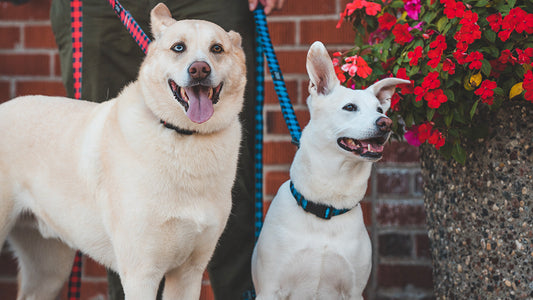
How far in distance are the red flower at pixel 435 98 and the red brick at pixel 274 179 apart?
3.53ft

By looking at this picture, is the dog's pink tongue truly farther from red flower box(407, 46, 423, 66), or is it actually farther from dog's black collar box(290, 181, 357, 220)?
red flower box(407, 46, 423, 66)

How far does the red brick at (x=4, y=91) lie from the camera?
122 inches

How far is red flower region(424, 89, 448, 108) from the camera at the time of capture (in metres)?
2.01

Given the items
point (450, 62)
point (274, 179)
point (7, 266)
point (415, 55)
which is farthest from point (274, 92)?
point (7, 266)

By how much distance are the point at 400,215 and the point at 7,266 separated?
2122 millimetres

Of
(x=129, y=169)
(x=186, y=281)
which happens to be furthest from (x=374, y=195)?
(x=129, y=169)

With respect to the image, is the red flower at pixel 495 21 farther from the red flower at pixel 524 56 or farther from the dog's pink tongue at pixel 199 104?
the dog's pink tongue at pixel 199 104

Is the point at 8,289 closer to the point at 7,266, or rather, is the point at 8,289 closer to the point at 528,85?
the point at 7,266

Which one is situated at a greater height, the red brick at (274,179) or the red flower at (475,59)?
the red flower at (475,59)

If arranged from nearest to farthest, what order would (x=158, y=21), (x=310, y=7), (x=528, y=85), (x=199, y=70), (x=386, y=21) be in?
1. (x=199, y=70)
2. (x=528, y=85)
3. (x=158, y=21)
4. (x=386, y=21)
5. (x=310, y=7)

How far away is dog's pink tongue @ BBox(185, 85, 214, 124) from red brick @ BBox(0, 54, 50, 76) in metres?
1.59

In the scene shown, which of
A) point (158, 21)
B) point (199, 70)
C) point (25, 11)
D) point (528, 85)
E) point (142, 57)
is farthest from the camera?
point (25, 11)

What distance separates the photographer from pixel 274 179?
296cm

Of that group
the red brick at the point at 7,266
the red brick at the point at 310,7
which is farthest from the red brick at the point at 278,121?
the red brick at the point at 7,266
